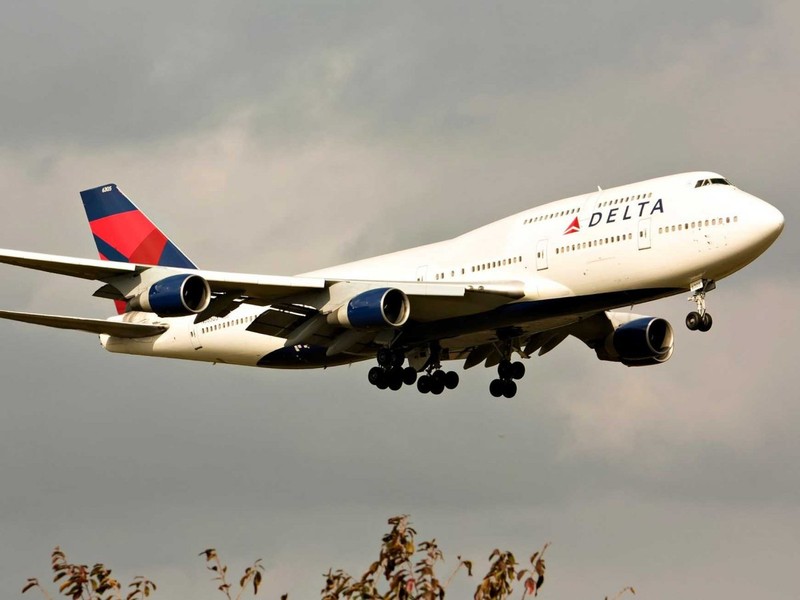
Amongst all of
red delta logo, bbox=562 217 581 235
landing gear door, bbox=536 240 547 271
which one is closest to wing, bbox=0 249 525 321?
landing gear door, bbox=536 240 547 271

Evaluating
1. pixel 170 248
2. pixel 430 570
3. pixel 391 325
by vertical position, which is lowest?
pixel 430 570

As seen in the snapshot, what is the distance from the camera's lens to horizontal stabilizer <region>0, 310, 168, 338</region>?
49.3 m

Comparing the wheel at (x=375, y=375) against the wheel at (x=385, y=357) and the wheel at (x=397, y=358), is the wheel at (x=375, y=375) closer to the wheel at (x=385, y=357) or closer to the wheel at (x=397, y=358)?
the wheel at (x=385, y=357)

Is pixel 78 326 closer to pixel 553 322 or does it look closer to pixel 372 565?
Answer: pixel 553 322

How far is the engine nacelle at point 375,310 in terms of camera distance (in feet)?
147

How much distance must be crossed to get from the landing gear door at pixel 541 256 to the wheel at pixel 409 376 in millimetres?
7092

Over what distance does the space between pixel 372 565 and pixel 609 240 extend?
94.6 ft

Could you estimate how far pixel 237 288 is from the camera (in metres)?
45.4

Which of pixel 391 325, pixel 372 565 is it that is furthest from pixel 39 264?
pixel 372 565

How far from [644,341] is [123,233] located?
2274 centimetres

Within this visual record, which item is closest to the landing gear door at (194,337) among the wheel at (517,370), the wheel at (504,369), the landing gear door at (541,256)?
the wheel at (504,369)

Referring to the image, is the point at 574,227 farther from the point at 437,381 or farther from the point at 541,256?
the point at 437,381

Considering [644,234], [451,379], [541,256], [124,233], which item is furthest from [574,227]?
[124,233]

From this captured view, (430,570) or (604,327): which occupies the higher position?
(604,327)
